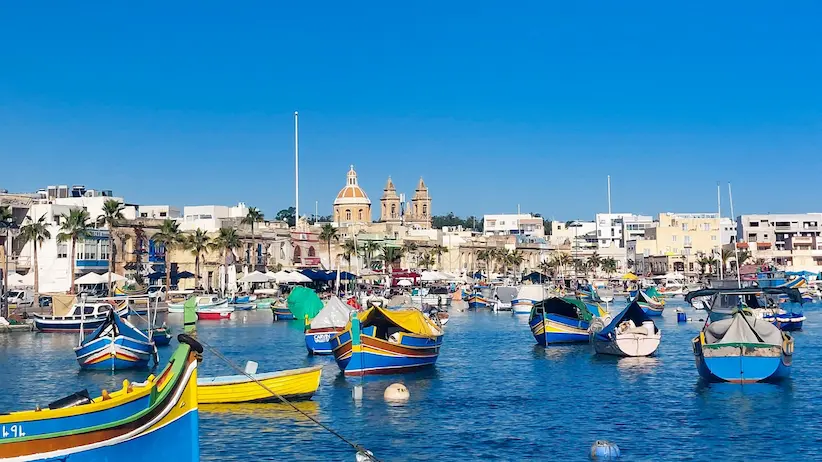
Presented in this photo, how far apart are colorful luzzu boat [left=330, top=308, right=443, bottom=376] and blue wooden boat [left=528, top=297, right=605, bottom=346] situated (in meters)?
14.9

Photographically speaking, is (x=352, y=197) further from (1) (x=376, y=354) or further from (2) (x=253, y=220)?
(1) (x=376, y=354)

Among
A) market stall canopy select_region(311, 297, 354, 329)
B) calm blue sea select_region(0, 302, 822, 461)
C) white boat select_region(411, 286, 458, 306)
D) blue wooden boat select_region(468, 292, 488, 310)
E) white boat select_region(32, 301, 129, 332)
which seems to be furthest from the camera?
blue wooden boat select_region(468, 292, 488, 310)

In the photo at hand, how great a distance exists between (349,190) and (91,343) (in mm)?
148115

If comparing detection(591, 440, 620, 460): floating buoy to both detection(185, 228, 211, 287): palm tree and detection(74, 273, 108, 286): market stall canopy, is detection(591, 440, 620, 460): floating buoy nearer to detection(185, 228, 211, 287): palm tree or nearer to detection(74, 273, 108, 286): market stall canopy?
detection(74, 273, 108, 286): market stall canopy

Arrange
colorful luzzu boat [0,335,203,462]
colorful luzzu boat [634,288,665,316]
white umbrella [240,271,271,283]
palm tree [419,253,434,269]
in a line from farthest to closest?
palm tree [419,253,434,269] < white umbrella [240,271,271,283] < colorful luzzu boat [634,288,665,316] < colorful luzzu boat [0,335,203,462]

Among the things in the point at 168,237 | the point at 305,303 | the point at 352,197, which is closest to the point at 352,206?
the point at 352,197

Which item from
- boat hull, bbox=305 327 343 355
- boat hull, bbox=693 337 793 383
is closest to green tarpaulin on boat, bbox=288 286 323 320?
boat hull, bbox=305 327 343 355

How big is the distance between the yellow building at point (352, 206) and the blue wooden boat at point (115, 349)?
142 metres

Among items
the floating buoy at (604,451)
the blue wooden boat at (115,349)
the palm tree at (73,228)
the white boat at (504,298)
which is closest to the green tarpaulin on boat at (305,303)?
the palm tree at (73,228)

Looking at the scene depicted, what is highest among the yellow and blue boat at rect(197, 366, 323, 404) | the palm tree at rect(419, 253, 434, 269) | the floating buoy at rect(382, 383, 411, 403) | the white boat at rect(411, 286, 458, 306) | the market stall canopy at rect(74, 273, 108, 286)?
the palm tree at rect(419, 253, 434, 269)

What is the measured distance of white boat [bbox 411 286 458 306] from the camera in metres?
121

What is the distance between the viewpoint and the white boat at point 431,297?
396ft

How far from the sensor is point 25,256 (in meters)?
114

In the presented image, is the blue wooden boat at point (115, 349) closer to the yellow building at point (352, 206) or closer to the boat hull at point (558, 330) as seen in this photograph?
the boat hull at point (558, 330)
